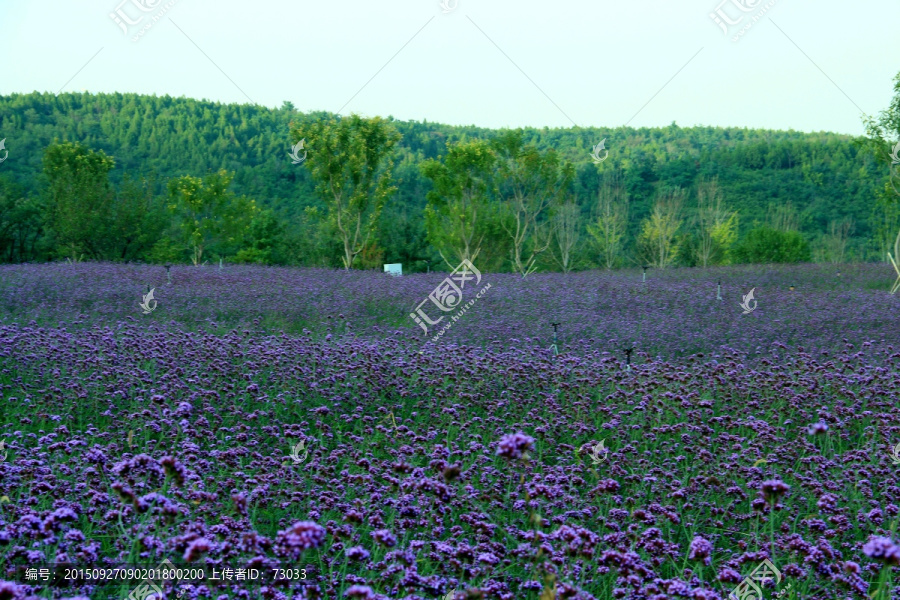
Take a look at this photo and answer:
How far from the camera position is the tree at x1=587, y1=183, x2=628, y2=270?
1953 inches

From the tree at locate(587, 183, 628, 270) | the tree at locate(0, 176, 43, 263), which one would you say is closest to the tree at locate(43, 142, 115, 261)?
the tree at locate(0, 176, 43, 263)

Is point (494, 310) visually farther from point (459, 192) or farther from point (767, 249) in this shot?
point (767, 249)

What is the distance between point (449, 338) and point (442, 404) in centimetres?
324

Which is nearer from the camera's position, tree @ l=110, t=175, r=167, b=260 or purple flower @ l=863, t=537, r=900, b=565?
purple flower @ l=863, t=537, r=900, b=565

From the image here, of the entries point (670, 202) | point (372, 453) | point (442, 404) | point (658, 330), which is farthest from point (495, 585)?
point (670, 202)

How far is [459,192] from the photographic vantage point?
33562 millimetres

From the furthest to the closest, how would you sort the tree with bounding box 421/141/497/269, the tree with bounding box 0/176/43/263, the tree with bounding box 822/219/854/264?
1. the tree with bounding box 822/219/854/264
2. the tree with bounding box 0/176/43/263
3. the tree with bounding box 421/141/497/269

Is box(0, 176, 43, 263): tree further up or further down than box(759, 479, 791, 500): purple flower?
further up

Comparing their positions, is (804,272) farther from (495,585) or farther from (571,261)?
(571,261)

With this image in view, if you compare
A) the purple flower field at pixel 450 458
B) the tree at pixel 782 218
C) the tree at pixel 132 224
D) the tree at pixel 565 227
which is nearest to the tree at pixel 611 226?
the tree at pixel 565 227

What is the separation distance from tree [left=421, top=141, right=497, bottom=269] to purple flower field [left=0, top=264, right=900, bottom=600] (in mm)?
23064

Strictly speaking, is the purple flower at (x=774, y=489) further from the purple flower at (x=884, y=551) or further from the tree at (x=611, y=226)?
the tree at (x=611, y=226)

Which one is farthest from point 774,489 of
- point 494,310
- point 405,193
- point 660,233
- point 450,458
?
point 405,193

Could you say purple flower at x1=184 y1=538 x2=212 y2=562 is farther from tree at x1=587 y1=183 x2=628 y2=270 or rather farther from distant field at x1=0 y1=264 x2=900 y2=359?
tree at x1=587 y1=183 x2=628 y2=270
